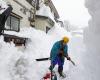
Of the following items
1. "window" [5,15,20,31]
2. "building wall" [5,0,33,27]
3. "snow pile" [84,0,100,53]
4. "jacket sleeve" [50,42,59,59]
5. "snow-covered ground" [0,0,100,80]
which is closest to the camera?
"snow pile" [84,0,100,53]

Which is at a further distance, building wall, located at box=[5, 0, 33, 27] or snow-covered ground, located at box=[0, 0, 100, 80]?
building wall, located at box=[5, 0, 33, 27]

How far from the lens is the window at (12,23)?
13633 millimetres

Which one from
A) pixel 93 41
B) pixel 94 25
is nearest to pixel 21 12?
pixel 93 41

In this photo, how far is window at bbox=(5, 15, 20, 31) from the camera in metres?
13.6

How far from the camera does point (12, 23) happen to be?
1438cm

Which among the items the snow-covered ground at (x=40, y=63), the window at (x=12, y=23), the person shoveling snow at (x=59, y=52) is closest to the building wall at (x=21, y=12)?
the window at (x=12, y=23)

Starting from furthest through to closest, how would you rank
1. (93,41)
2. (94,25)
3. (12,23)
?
(12,23)
(93,41)
(94,25)

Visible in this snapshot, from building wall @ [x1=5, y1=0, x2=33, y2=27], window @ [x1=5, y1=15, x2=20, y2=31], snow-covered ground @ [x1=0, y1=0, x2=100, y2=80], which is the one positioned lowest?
snow-covered ground @ [x1=0, y1=0, x2=100, y2=80]

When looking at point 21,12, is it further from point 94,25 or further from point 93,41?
point 94,25

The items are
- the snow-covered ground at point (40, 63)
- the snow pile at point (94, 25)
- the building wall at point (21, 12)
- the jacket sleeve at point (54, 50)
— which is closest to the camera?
the snow pile at point (94, 25)

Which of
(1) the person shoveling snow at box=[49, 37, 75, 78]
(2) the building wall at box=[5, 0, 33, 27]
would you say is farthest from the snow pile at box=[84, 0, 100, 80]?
(2) the building wall at box=[5, 0, 33, 27]

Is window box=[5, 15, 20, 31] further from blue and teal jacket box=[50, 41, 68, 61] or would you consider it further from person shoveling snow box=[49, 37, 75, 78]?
blue and teal jacket box=[50, 41, 68, 61]

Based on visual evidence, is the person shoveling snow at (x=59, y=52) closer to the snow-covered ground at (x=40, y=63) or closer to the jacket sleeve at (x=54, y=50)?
the jacket sleeve at (x=54, y=50)

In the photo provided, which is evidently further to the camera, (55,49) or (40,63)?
(40,63)
